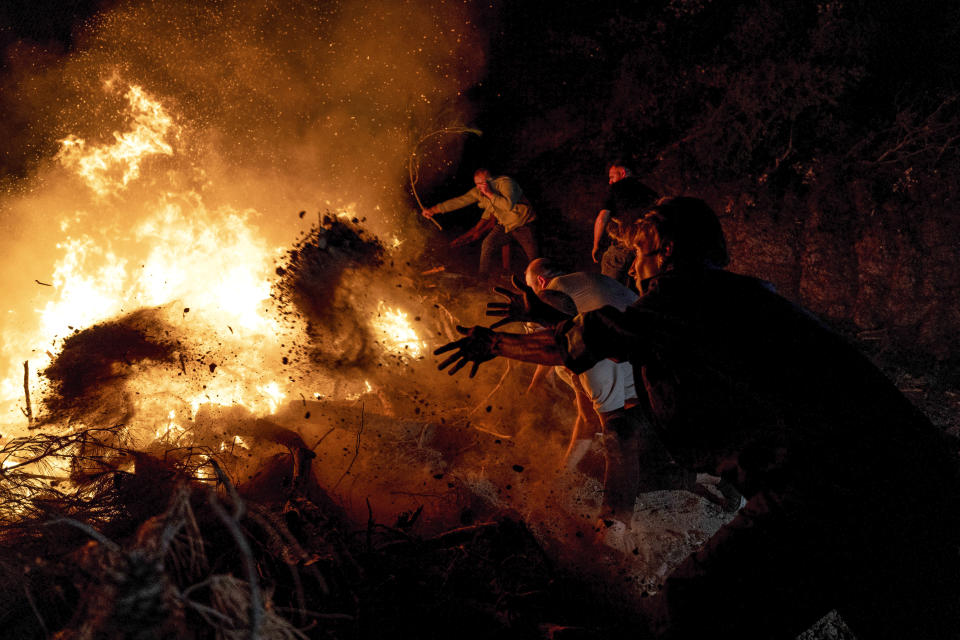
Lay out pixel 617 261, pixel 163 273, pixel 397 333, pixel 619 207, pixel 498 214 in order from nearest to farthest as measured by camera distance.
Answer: pixel 617 261
pixel 619 207
pixel 397 333
pixel 498 214
pixel 163 273

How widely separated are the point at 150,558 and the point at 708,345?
232cm

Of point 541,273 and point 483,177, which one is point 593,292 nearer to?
point 541,273

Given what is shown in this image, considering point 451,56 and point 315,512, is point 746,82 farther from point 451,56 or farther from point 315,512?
point 315,512

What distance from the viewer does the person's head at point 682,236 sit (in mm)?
2492

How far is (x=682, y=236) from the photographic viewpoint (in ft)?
8.21

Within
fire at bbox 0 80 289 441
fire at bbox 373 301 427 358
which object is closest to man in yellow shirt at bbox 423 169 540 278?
fire at bbox 373 301 427 358

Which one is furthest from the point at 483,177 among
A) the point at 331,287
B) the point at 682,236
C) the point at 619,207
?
the point at 682,236

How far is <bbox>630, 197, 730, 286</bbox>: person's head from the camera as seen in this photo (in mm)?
2492

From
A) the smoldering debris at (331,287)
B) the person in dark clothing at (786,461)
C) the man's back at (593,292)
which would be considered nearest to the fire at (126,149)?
the smoldering debris at (331,287)

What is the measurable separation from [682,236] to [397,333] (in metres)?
4.35

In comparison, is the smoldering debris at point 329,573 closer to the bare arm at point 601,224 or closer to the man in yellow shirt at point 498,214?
the bare arm at point 601,224

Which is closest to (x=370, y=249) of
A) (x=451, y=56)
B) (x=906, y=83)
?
(x=451, y=56)

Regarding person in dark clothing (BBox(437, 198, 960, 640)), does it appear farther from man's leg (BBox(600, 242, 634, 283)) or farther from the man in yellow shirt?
the man in yellow shirt

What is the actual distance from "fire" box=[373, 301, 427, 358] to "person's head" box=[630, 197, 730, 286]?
3841 mm
